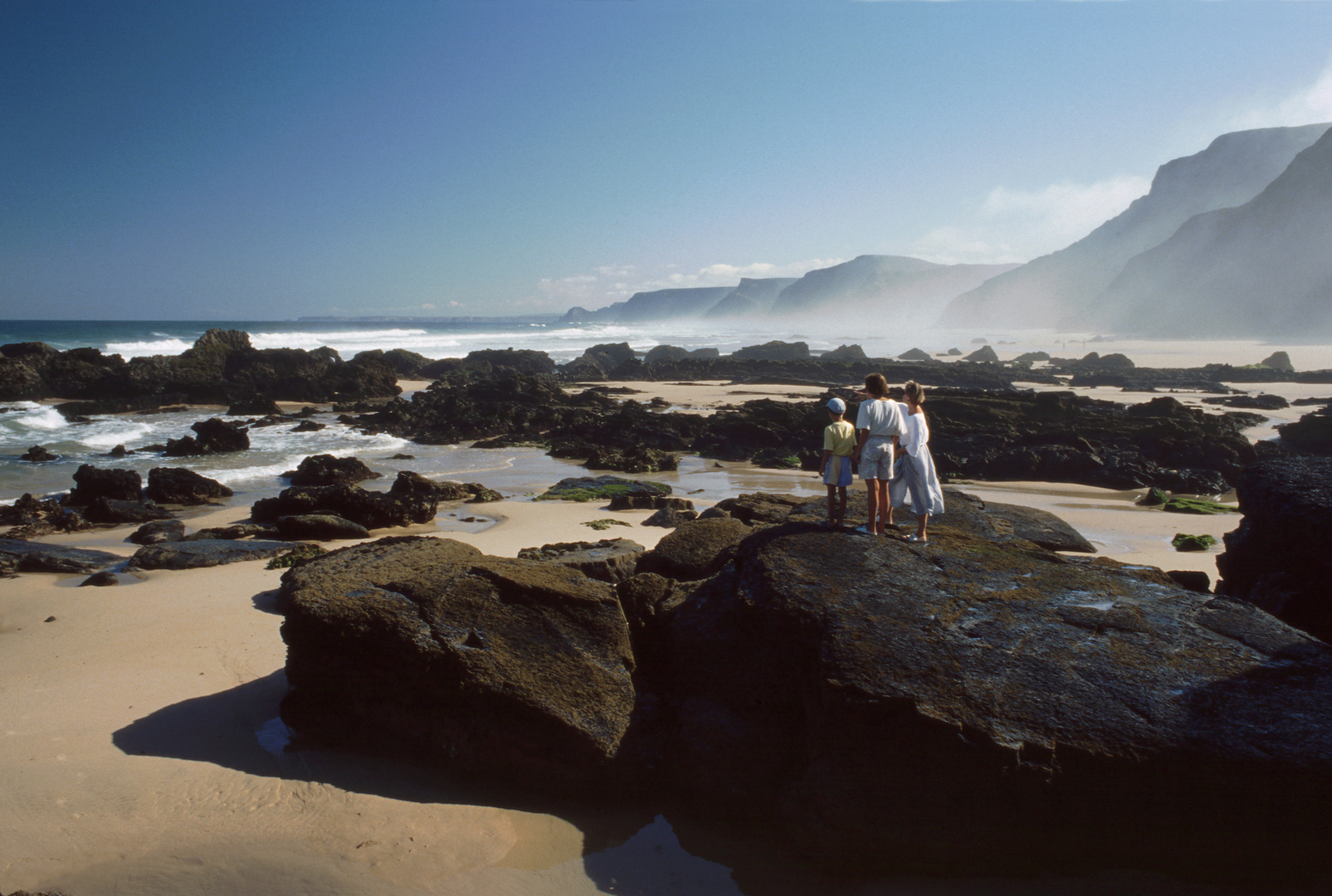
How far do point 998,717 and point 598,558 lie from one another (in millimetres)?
3298

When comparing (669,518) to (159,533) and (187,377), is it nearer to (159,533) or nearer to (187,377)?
(159,533)

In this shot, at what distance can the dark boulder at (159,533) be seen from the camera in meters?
9.20

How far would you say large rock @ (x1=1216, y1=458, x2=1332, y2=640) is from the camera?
4.54 m

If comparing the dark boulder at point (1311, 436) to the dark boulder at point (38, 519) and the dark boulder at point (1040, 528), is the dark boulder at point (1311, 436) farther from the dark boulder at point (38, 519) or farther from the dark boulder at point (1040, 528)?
the dark boulder at point (38, 519)

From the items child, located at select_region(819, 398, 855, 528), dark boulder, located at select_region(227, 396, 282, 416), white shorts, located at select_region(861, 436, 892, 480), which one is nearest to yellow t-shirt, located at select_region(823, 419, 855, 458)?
child, located at select_region(819, 398, 855, 528)

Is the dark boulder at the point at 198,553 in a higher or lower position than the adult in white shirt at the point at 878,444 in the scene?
lower

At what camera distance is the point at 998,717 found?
315 centimetres

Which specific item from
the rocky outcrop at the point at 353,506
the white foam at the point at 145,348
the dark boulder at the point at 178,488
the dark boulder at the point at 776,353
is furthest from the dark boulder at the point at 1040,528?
the white foam at the point at 145,348

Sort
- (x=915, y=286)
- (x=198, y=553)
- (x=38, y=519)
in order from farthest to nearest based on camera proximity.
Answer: (x=915, y=286), (x=38, y=519), (x=198, y=553)

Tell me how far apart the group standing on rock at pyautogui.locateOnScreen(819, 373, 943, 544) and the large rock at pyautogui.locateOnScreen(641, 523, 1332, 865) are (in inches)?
42.9

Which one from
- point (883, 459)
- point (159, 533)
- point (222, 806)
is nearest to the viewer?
point (222, 806)

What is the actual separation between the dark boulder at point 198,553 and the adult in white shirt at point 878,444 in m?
6.64

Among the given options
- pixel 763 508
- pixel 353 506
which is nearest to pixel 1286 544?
pixel 763 508

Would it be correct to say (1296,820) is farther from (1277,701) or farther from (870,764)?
(870,764)
